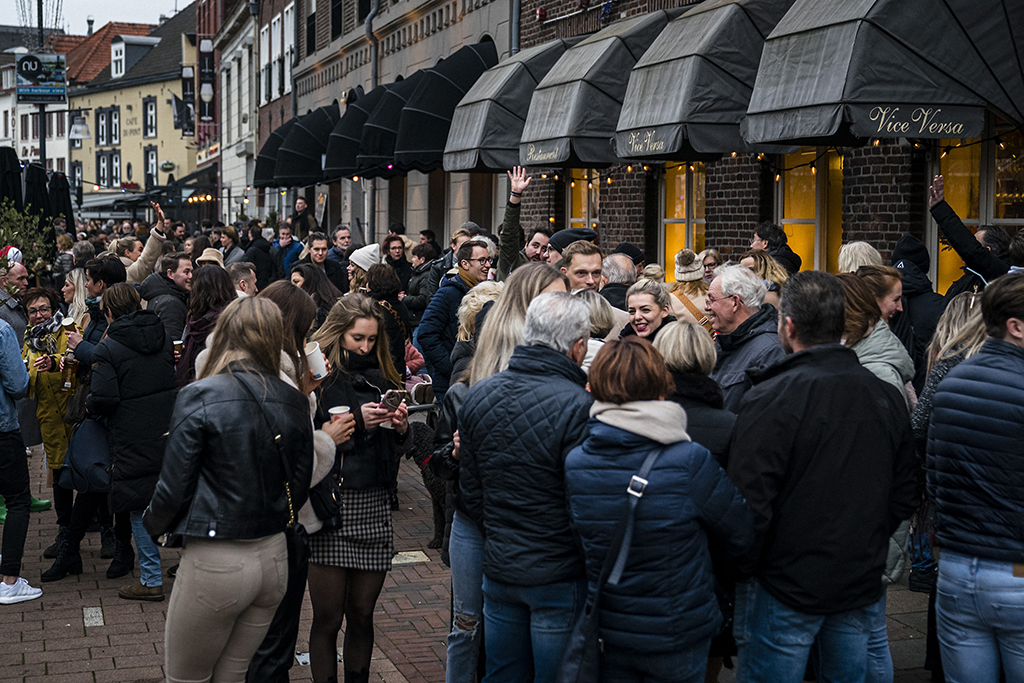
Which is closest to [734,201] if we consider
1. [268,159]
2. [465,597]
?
[465,597]

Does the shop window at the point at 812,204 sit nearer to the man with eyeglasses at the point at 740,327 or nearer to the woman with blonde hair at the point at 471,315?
the woman with blonde hair at the point at 471,315

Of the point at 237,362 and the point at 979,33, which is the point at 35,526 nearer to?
the point at 237,362

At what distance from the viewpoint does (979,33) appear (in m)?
7.65

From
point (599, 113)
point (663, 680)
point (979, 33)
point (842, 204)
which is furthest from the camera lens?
point (599, 113)

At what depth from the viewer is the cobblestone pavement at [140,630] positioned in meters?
5.45

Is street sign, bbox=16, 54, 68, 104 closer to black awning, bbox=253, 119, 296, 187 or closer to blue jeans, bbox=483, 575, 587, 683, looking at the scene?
black awning, bbox=253, 119, 296, 187

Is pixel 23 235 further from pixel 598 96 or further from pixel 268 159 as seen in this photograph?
pixel 268 159

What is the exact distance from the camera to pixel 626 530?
11.1 feet

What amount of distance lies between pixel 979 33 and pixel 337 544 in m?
5.81

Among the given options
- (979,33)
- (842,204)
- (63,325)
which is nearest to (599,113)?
(842,204)

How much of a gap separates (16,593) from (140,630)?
3.39ft

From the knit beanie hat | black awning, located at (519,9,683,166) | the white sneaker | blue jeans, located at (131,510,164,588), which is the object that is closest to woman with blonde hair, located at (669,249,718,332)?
the knit beanie hat

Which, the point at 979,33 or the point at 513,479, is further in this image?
the point at 979,33

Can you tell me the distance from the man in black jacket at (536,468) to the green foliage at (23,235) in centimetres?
1103
